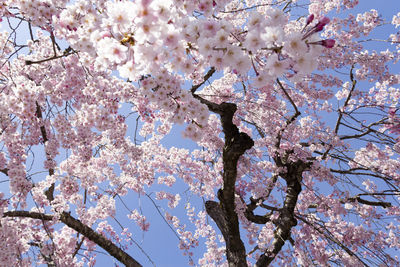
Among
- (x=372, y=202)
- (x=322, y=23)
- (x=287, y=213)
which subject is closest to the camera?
(x=322, y=23)

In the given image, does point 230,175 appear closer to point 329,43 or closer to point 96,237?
point 96,237

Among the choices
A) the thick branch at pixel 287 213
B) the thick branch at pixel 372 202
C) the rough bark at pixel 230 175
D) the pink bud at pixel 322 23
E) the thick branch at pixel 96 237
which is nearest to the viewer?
the pink bud at pixel 322 23

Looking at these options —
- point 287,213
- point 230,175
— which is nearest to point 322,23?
point 230,175

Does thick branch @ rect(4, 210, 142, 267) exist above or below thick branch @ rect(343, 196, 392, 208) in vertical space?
below

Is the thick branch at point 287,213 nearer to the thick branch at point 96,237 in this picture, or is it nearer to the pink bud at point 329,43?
the thick branch at point 96,237

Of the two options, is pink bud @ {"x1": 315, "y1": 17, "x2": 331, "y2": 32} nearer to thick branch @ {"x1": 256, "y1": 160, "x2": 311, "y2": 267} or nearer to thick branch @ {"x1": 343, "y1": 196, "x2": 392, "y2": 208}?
thick branch @ {"x1": 256, "y1": 160, "x2": 311, "y2": 267}

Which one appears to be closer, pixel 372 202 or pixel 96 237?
pixel 96 237

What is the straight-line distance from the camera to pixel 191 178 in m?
7.18

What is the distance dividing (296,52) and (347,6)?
21.7ft

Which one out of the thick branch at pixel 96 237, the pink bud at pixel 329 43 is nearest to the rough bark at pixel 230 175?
the thick branch at pixel 96 237

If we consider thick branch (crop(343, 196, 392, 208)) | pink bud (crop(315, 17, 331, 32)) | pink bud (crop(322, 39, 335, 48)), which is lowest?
pink bud (crop(322, 39, 335, 48))

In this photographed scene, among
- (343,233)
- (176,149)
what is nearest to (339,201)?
(343,233)

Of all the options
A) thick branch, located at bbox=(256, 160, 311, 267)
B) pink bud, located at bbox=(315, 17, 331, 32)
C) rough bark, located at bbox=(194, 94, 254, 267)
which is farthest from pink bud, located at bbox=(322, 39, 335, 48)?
thick branch, located at bbox=(256, 160, 311, 267)

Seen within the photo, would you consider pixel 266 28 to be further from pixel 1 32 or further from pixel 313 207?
pixel 313 207
